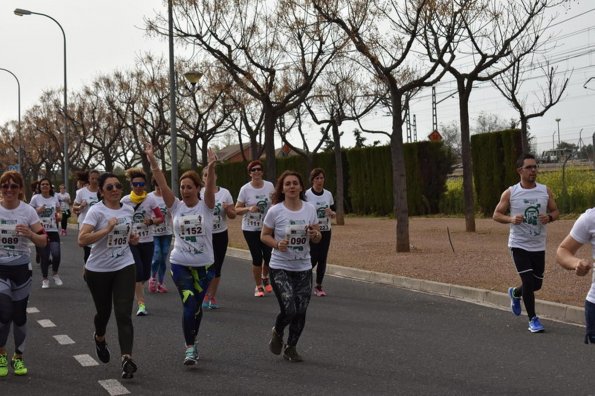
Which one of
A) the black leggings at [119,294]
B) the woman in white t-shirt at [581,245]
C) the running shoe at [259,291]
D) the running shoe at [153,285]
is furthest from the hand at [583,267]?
the running shoe at [153,285]

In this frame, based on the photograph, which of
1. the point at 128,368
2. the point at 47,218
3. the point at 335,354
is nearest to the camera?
the point at 128,368

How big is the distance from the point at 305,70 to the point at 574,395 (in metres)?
17.9

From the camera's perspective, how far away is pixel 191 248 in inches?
266

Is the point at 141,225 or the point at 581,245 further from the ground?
the point at 141,225

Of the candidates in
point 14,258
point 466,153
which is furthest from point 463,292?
point 466,153

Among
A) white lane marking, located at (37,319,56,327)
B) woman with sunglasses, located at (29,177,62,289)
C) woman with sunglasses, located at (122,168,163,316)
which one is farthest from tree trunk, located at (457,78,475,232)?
white lane marking, located at (37,319,56,327)

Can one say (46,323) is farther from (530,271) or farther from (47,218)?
(530,271)

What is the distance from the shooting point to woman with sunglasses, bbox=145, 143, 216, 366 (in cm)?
664

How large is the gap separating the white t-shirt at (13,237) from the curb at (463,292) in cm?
573

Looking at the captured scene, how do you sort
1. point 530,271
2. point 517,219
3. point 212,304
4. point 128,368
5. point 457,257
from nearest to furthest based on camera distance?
point 128,368 < point 517,219 < point 530,271 < point 212,304 < point 457,257

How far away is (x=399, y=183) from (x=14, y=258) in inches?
429

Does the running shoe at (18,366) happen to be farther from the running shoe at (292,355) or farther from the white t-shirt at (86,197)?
the white t-shirt at (86,197)

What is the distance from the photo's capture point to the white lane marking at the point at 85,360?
6.84m

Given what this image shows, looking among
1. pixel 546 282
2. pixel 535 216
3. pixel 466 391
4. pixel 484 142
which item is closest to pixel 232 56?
pixel 484 142
